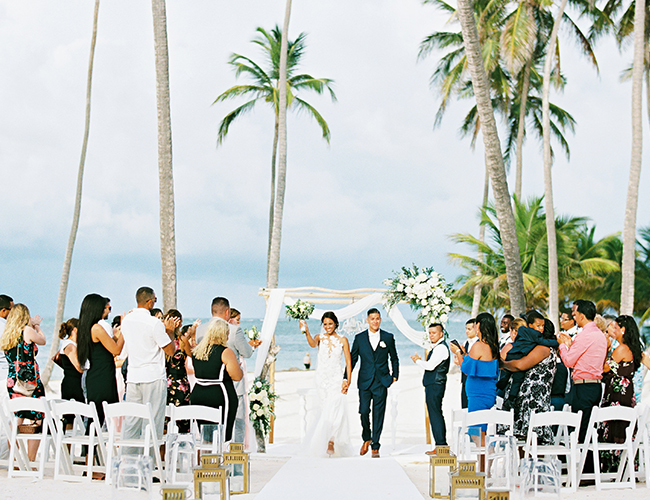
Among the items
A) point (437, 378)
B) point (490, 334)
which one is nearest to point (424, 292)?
point (437, 378)

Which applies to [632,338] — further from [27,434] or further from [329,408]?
[27,434]

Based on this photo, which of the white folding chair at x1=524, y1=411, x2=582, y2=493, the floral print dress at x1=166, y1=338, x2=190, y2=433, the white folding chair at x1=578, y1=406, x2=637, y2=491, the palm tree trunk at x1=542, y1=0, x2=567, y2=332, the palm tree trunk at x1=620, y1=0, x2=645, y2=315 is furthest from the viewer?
the palm tree trunk at x1=542, y1=0, x2=567, y2=332

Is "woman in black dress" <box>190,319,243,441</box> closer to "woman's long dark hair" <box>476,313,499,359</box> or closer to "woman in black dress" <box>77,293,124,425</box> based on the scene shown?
"woman in black dress" <box>77,293,124,425</box>

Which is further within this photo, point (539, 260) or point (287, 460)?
point (539, 260)

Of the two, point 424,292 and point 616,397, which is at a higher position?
point 424,292

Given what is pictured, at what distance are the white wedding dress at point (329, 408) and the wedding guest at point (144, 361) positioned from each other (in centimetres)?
282

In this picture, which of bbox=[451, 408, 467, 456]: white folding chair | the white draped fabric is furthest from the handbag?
bbox=[451, 408, 467, 456]: white folding chair

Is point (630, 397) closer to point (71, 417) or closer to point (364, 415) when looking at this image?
point (364, 415)

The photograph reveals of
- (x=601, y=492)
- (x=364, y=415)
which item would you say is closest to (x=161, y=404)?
(x=364, y=415)

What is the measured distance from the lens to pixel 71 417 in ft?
25.5

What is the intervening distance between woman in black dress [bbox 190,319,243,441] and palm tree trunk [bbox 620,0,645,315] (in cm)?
994

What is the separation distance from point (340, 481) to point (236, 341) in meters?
1.93

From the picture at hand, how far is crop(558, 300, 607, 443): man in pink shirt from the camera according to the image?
7.08 metres

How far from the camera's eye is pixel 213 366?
686cm
